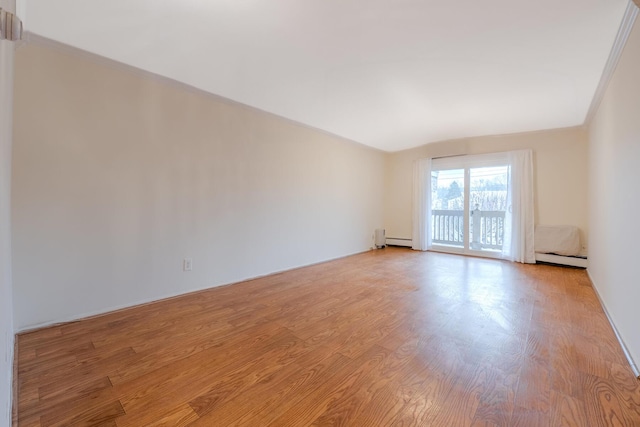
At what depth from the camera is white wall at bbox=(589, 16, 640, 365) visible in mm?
1605

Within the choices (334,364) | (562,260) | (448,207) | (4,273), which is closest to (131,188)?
(4,273)

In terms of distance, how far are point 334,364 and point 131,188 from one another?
2.32 m

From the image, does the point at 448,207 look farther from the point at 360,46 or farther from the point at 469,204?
the point at 360,46

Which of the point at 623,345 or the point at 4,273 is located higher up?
the point at 4,273

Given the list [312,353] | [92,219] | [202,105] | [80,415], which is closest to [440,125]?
[202,105]

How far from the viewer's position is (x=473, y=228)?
502 centimetres

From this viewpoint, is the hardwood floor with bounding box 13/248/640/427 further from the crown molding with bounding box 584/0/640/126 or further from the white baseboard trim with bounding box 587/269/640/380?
the crown molding with bounding box 584/0/640/126

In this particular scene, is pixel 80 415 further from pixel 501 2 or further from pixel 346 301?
pixel 501 2

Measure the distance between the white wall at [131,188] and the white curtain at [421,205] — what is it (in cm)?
295

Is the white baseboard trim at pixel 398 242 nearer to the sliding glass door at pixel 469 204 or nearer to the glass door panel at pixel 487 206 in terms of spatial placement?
the sliding glass door at pixel 469 204

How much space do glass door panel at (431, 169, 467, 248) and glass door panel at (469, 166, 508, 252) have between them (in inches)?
6.7

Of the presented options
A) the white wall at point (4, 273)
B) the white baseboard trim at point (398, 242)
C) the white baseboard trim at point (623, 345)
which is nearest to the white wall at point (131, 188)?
the white wall at point (4, 273)

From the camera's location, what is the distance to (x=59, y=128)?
2.03m

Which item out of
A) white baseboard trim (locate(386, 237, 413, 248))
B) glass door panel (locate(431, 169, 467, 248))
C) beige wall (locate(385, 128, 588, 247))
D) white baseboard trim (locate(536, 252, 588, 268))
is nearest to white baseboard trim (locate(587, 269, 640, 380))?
white baseboard trim (locate(536, 252, 588, 268))
